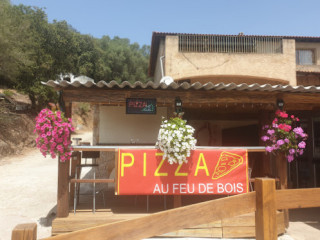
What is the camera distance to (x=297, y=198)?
1.96 m

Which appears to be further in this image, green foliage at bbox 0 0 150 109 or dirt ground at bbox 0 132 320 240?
green foliage at bbox 0 0 150 109

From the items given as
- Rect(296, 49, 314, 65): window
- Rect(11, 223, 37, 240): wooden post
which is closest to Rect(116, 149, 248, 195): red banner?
Rect(11, 223, 37, 240): wooden post

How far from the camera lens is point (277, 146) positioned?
513cm

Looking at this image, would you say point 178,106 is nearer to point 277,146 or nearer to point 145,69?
point 277,146

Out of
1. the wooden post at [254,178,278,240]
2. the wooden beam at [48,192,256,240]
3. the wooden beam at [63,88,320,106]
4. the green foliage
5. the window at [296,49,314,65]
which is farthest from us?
the window at [296,49,314,65]

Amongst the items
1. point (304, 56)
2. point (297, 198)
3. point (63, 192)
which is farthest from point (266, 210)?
point (304, 56)

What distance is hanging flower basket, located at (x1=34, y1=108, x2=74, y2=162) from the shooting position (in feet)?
15.1

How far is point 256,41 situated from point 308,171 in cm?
908

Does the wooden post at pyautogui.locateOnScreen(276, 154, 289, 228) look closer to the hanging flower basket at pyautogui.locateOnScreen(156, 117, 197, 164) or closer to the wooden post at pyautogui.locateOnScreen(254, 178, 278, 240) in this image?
the hanging flower basket at pyautogui.locateOnScreen(156, 117, 197, 164)

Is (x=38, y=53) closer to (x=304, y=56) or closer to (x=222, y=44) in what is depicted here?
(x=222, y=44)

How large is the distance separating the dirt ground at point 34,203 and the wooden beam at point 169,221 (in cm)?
412

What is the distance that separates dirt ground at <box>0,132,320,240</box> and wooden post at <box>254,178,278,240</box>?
3.95 m

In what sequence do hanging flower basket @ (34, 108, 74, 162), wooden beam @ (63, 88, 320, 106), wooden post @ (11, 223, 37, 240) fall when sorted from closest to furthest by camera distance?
wooden post @ (11, 223, 37, 240) < hanging flower basket @ (34, 108, 74, 162) < wooden beam @ (63, 88, 320, 106)

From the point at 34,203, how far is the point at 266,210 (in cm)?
782
